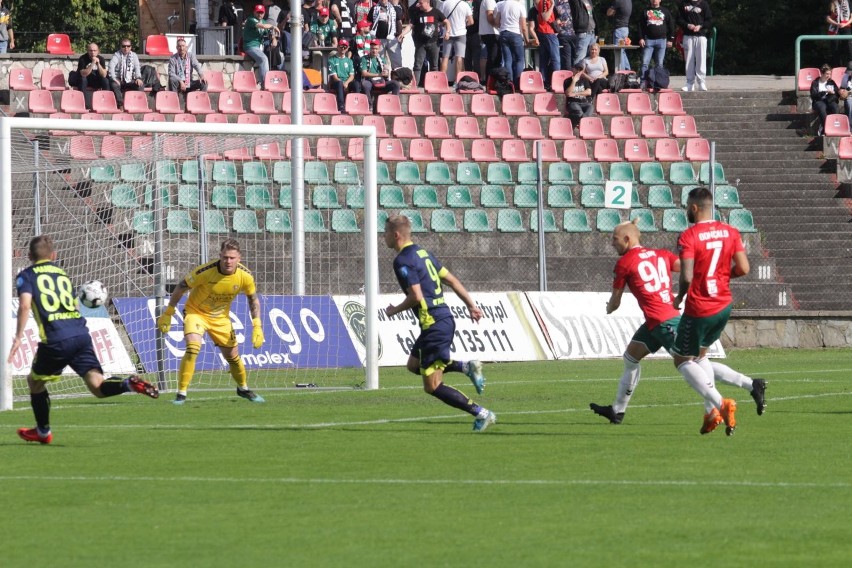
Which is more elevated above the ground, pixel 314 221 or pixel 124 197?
pixel 124 197

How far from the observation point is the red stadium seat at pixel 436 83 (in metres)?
32.7

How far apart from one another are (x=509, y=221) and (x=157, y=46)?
1074 cm

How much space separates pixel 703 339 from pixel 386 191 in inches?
613

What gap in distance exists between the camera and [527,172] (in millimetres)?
28734

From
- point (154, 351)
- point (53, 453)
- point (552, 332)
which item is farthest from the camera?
point (552, 332)

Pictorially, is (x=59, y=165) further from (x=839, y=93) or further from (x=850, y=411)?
(x=839, y=93)

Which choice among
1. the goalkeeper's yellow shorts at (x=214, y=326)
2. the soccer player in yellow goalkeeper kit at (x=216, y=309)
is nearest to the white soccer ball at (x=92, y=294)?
the soccer player in yellow goalkeeper kit at (x=216, y=309)

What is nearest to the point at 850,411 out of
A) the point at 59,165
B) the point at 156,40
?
the point at 59,165

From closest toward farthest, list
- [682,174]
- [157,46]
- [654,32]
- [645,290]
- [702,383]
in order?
1. [702,383]
2. [645,290]
3. [682,174]
4. [654,32]
5. [157,46]

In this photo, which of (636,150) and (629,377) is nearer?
(629,377)

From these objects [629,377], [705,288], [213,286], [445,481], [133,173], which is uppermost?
[133,173]

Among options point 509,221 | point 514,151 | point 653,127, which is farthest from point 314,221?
point 653,127

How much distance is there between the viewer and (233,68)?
34125 mm

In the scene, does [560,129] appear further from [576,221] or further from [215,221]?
[215,221]
